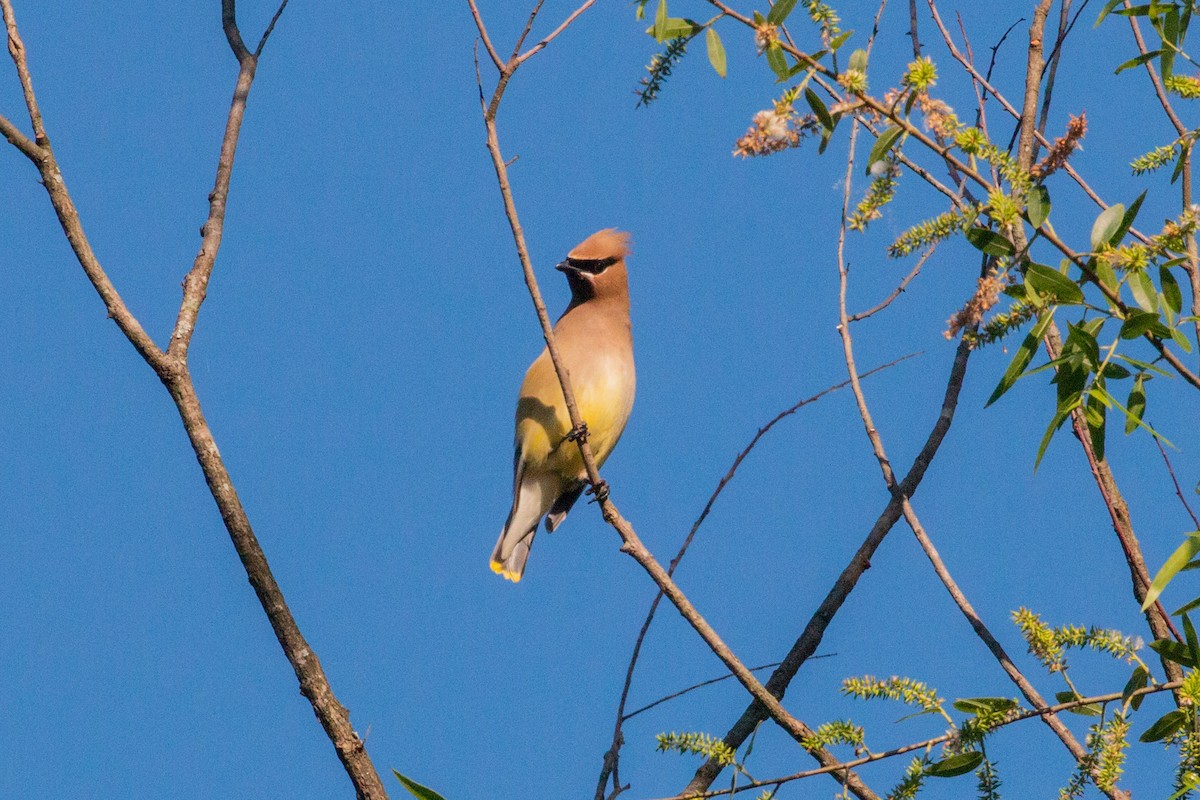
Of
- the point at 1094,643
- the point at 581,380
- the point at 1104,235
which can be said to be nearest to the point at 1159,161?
the point at 1104,235

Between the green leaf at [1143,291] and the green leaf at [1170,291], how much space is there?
3.4 inches

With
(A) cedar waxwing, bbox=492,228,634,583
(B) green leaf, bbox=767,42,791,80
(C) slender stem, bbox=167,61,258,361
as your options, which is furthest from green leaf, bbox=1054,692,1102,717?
(A) cedar waxwing, bbox=492,228,634,583

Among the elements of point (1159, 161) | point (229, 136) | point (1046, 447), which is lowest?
point (1046, 447)

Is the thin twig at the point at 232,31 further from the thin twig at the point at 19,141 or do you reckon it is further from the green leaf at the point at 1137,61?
Result: the green leaf at the point at 1137,61

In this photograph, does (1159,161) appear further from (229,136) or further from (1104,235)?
(229,136)

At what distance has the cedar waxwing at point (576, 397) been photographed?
17.0 ft

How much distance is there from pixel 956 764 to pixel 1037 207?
0.90m

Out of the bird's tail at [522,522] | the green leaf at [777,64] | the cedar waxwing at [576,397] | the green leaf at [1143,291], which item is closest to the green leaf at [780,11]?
the green leaf at [777,64]

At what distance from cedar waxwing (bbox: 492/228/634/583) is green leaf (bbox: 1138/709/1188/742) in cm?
279

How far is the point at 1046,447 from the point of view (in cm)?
230

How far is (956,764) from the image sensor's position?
7.72ft

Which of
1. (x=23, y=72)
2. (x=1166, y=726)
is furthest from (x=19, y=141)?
(x=1166, y=726)

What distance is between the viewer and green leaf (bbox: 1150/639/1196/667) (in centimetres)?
238

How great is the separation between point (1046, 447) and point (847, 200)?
3.19 feet
